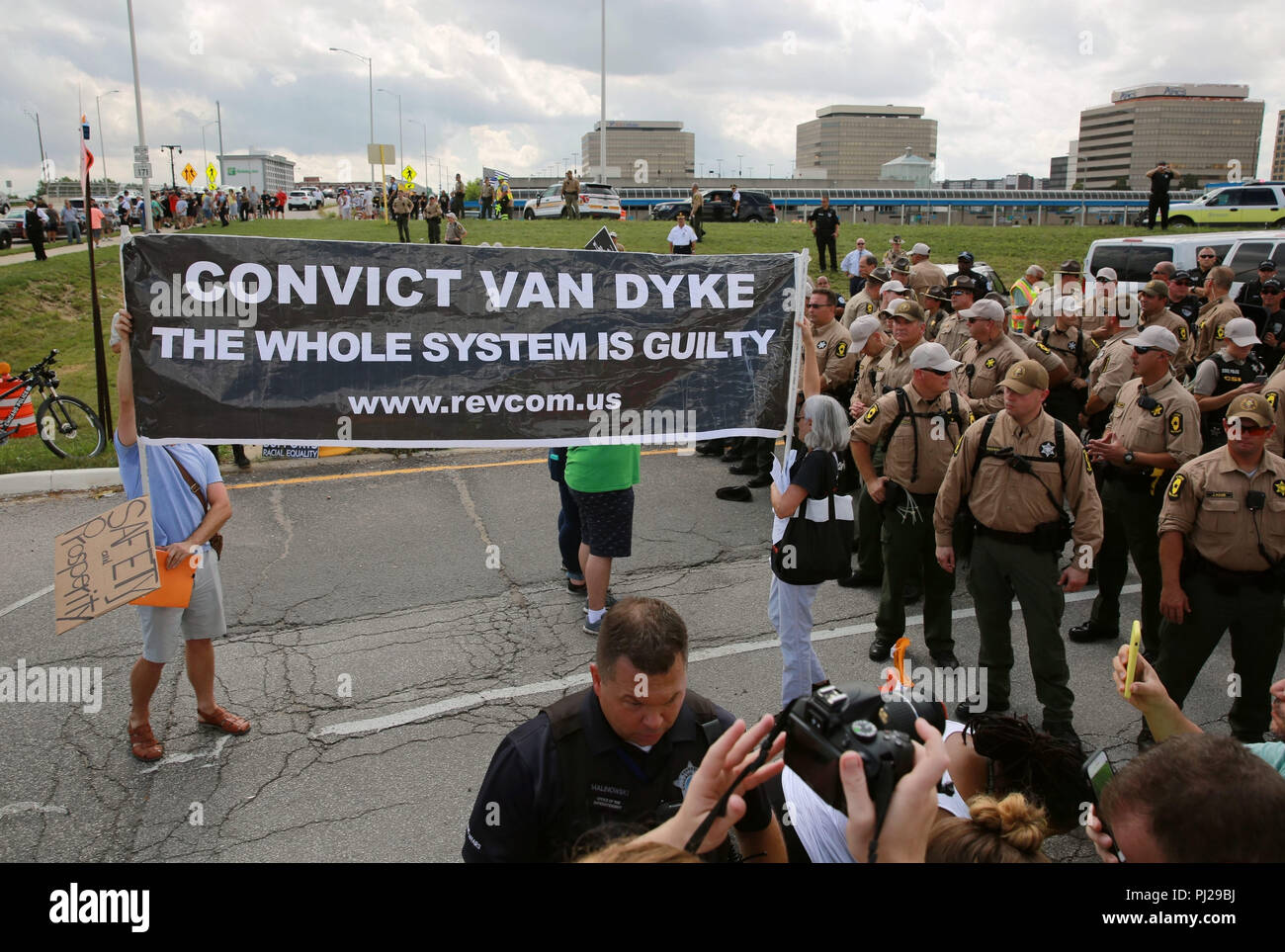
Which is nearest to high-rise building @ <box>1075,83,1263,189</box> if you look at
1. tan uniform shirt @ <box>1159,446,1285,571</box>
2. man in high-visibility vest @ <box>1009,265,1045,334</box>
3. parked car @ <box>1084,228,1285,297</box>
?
parked car @ <box>1084,228,1285,297</box>

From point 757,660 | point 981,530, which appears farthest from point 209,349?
point 981,530

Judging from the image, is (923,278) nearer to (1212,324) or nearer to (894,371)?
(1212,324)

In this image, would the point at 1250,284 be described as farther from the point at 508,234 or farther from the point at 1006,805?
the point at 508,234

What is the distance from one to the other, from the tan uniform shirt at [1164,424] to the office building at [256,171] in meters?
88.1

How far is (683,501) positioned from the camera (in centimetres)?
903

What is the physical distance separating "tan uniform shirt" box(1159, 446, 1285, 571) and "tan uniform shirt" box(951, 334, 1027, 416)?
262 cm

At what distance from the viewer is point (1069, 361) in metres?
8.45

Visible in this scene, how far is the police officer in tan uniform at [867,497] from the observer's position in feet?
22.9

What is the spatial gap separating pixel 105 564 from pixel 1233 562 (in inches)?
214

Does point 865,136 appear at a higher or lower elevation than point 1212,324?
higher

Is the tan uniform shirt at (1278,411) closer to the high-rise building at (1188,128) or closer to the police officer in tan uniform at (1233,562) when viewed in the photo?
the police officer in tan uniform at (1233,562)

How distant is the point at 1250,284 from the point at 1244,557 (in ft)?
32.3

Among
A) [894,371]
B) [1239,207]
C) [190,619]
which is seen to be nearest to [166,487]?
[190,619]

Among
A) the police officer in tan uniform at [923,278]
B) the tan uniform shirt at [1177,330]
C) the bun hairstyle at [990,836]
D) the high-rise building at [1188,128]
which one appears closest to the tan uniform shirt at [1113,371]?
the tan uniform shirt at [1177,330]
